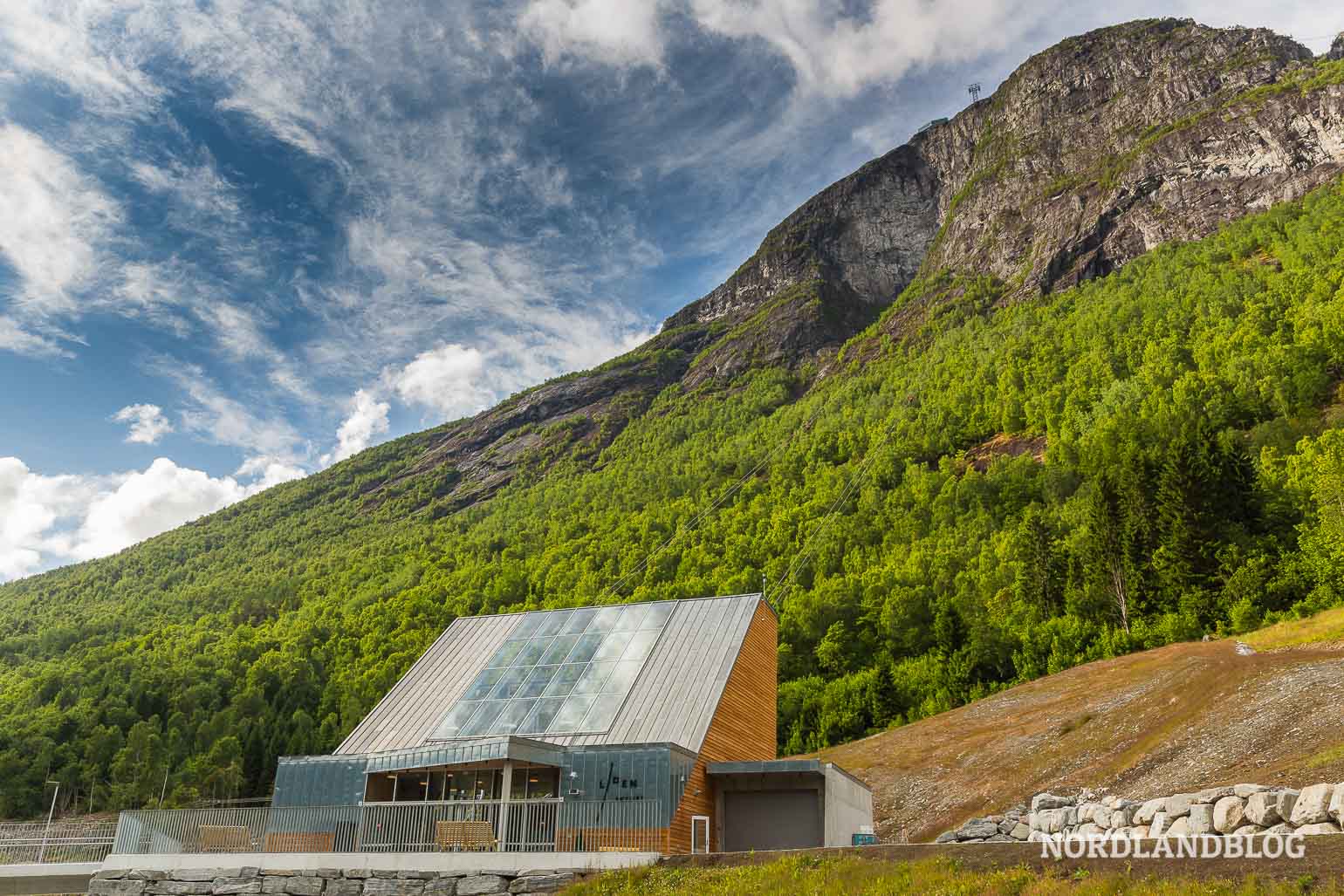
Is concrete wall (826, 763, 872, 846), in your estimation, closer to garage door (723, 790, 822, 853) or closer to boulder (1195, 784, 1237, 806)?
garage door (723, 790, 822, 853)

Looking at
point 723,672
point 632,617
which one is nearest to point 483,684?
point 632,617

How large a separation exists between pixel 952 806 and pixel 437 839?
2161cm

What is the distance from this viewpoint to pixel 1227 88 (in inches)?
5807

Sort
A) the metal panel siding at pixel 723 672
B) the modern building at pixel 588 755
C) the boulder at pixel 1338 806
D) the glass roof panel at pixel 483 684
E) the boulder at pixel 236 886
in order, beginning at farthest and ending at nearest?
the glass roof panel at pixel 483 684, the metal panel siding at pixel 723 672, the boulder at pixel 236 886, the modern building at pixel 588 755, the boulder at pixel 1338 806

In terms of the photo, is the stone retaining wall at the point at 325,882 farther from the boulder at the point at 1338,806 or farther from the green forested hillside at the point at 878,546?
the green forested hillside at the point at 878,546

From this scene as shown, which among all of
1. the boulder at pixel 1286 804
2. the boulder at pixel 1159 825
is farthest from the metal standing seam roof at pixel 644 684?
the boulder at pixel 1286 804

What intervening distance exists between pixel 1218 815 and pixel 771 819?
12129 millimetres

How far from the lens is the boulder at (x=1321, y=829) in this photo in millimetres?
11172

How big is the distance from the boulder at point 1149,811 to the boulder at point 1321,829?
3.22 m

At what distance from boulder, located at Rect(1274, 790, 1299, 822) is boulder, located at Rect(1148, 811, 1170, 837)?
193 centimetres

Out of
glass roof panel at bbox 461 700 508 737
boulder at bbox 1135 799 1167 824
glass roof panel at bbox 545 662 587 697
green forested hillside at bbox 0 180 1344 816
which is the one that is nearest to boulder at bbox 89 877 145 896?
glass roof panel at bbox 461 700 508 737

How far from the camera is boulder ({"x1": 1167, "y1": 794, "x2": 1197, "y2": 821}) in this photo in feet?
45.5

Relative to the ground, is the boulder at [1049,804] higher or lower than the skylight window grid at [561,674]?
lower

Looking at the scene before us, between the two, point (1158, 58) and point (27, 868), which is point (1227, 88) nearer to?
point (1158, 58)
